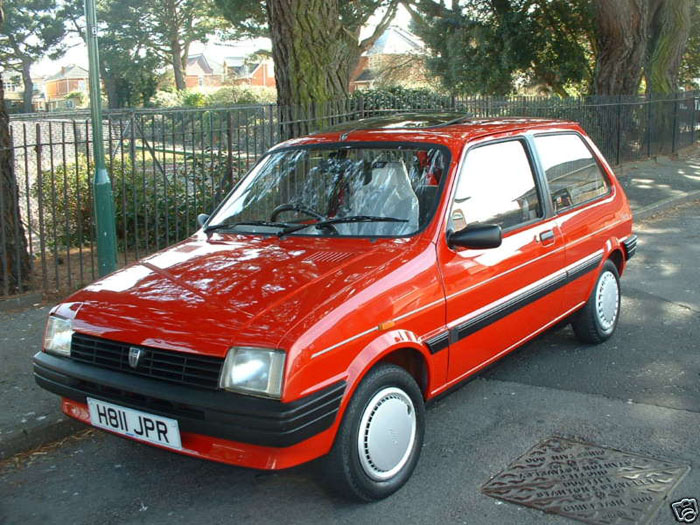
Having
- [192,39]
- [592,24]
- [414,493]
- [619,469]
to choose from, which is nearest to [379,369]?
[414,493]

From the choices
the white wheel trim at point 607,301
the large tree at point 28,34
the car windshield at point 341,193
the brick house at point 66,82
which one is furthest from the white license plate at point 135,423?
the brick house at point 66,82

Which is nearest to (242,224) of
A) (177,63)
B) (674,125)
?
(674,125)

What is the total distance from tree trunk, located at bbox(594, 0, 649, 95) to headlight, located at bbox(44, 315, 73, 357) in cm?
1835

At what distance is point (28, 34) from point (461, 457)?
5974cm

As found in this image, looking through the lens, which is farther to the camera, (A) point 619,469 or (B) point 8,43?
(B) point 8,43

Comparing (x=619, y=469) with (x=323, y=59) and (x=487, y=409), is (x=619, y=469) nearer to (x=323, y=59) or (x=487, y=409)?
(x=487, y=409)

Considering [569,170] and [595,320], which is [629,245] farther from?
[569,170]

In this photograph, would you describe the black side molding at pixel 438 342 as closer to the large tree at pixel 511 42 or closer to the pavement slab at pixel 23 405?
the pavement slab at pixel 23 405

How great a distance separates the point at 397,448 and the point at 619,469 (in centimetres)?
116

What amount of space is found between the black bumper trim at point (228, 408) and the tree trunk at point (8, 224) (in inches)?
161

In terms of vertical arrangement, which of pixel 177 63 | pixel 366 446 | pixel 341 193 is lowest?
pixel 366 446

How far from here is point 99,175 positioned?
703 centimetres

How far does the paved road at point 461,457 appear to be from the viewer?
364 cm

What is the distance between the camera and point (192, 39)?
58.4 meters
